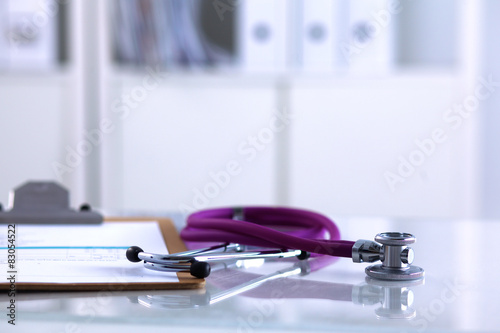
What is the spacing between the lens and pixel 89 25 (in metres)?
2.48

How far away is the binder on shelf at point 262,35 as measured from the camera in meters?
2.36

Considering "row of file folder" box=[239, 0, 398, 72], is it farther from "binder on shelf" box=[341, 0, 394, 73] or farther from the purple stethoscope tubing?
the purple stethoscope tubing

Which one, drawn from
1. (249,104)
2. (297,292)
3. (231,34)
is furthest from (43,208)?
(231,34)

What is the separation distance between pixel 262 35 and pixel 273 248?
1.82 metres

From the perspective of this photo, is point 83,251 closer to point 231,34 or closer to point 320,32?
point 320,32

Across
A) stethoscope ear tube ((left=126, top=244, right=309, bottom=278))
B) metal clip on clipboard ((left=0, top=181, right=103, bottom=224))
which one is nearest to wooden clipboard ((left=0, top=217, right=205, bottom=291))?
stethoscope ear tube ((left=126, top=244, right=309, bottom=278))

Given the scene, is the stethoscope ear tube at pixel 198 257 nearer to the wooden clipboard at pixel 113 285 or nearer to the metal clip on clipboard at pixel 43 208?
the wooden clipboard at pixel 113 285

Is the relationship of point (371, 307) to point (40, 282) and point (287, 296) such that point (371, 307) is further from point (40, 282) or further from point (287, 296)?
point (40, 282)

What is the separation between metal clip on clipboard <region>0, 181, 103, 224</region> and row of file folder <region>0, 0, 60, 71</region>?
5.74 feet

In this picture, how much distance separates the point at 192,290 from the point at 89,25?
6.97 ft

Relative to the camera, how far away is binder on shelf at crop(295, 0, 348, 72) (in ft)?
7.59

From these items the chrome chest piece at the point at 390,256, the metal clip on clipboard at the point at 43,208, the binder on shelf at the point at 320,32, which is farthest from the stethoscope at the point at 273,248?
the binder on shelf at the point at 320,32

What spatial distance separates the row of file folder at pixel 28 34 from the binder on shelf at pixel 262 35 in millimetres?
722

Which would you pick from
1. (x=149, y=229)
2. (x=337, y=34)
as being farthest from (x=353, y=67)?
(x=149, y=229)
